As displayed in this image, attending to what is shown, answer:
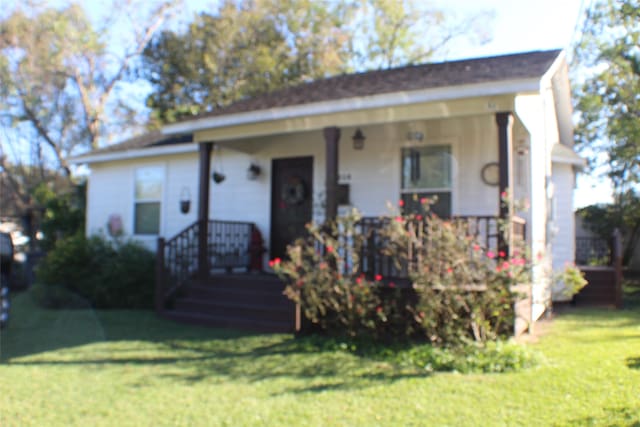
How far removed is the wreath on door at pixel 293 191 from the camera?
9539 millimetres

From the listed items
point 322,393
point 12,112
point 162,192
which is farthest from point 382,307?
point 12,112

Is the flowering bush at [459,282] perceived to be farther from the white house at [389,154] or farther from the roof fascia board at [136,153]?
the roof fascia board at [136,153]

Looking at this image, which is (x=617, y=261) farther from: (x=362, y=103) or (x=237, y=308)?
(x=237, y=308)

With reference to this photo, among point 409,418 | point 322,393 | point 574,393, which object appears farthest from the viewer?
point 322,393

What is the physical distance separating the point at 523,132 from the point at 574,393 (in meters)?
4.51

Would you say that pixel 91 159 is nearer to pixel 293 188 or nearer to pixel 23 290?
pixel 23 290

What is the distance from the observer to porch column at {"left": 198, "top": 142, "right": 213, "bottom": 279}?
859cm

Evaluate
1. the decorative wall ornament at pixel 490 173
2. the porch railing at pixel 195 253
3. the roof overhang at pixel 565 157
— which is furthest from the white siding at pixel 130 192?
the roof overhang at pixel 565 157

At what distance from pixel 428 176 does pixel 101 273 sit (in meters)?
6.39

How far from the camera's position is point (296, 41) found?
69.6 ft

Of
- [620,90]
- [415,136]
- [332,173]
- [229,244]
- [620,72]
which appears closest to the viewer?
[620,72]

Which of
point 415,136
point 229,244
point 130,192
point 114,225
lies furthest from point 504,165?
point 114,225

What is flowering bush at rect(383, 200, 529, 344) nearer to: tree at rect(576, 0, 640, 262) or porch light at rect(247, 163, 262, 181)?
tree at rect(576, 0, 640, 262)

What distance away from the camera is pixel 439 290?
5.83 metres
